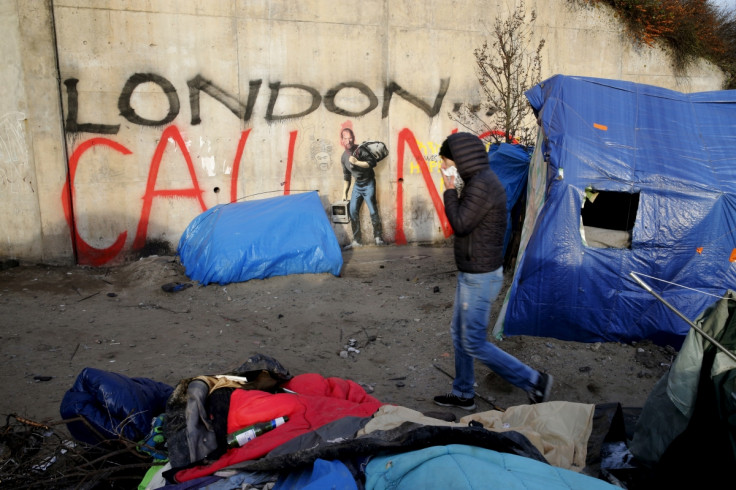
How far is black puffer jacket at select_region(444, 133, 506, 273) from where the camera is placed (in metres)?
3.51

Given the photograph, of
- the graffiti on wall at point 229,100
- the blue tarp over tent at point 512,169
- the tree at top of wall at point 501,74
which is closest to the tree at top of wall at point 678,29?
→ the tree at top of wall at point 501,74

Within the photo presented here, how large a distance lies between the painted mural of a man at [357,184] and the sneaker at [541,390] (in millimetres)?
5501

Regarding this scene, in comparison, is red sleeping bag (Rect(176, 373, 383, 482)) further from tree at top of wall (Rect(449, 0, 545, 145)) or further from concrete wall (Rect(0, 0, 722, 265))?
tree at top of wall (Rect(449, 0, 545, 145))

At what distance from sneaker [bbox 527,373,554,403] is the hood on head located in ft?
4.47

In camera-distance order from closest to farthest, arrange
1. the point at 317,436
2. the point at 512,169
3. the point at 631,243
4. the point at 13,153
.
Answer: the point at 317,436
the point at 631,243
the point at 512,169
the point at 13,153

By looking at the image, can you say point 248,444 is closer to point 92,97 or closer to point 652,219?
point 652,219

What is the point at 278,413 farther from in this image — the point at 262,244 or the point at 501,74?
the point at 501,74

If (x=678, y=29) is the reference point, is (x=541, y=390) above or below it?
below

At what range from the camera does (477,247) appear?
3.52m

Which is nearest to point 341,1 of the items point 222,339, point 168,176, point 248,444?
point 168,176

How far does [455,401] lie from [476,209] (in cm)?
130

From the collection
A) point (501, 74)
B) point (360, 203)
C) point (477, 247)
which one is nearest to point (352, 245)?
point (360, 203)

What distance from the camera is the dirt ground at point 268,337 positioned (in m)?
4.32

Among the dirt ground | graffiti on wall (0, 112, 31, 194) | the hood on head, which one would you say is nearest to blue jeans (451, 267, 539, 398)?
the dirt ground
